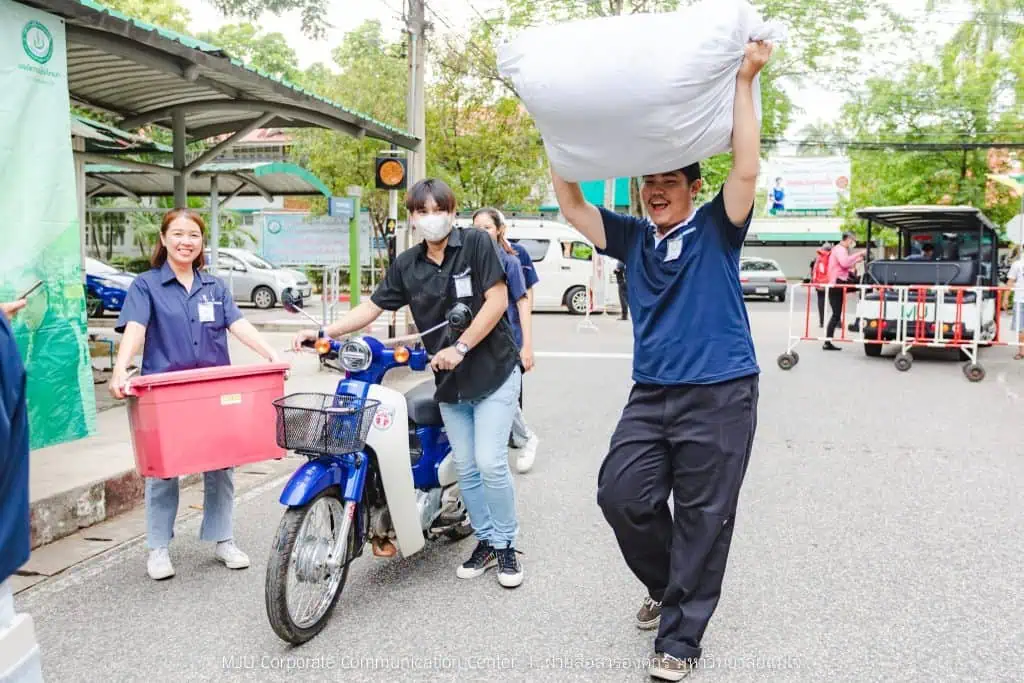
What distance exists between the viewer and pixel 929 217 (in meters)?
13.6

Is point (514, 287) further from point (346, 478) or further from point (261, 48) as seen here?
point (261, 48)

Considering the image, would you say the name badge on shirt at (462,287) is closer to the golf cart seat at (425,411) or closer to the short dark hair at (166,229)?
the golf cart seat at (425,411)

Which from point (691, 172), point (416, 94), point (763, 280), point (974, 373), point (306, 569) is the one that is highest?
point (416, 94)

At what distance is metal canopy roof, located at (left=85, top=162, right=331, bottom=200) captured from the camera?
13.3 metres

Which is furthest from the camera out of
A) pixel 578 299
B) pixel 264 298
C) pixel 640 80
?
pixel 264 298

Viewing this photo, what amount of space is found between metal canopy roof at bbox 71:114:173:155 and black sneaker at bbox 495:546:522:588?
7399mm

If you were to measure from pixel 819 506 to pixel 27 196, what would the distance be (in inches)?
184

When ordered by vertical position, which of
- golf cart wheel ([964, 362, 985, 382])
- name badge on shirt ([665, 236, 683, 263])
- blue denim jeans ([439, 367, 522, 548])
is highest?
name badge on shirt ([665, 236, 683, 263])

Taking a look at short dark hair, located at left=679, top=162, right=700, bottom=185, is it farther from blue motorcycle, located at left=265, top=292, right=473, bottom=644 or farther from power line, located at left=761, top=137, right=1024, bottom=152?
power line, located at left=761, top=137, right=1024, bottom=152

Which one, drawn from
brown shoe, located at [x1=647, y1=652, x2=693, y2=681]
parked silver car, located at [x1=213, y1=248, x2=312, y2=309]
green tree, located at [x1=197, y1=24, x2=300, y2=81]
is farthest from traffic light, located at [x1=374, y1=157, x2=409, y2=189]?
green tree, located at [x1=197, y1=24, x2=300, y2=81]

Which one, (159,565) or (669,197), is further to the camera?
(159,565)

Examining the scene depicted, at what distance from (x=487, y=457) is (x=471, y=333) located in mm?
569

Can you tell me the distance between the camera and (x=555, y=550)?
4676mm

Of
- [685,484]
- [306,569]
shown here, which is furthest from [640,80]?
[306,569]
